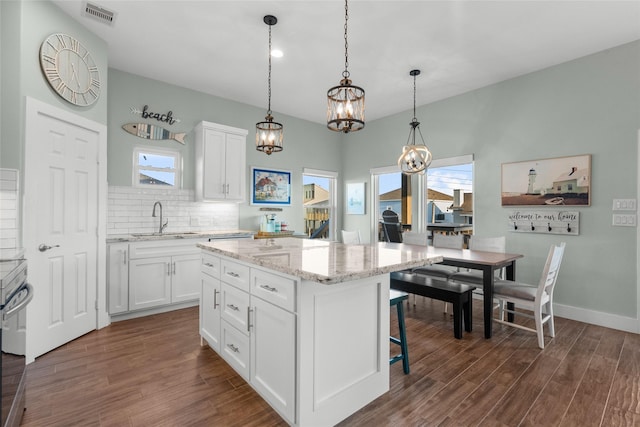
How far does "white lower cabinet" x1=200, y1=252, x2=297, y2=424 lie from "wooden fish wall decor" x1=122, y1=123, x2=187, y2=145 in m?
2.44

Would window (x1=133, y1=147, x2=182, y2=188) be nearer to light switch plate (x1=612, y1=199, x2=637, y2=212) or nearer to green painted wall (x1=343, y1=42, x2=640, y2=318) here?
green painted wall (x1=343, y1=42, x2=640, y2=318)

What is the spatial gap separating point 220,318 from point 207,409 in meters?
0.63

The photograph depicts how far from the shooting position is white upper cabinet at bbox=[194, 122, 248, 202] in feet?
14.0

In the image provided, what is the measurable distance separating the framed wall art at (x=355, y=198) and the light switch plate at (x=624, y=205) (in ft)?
12.0

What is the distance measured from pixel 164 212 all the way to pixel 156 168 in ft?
2.00

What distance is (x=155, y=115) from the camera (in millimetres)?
4121

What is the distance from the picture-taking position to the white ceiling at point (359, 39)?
2.71 m

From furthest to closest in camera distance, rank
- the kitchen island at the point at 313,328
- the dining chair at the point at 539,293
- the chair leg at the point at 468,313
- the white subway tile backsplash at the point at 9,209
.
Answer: the chair leg at the point at 468,313, the dining chair at the point at 539,293, the white subway tile backsplash at the point at 9,209, the kitchen island at the point at 313,328

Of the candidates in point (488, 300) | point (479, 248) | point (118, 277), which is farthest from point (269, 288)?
point (479, 248)

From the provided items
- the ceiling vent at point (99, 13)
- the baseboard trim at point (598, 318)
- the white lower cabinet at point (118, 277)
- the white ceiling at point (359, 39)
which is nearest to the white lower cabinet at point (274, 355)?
the white lower cabinet at point (118, 277)

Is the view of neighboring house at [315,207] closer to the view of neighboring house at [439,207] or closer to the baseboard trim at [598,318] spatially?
the view of neighboring house at [439,207]

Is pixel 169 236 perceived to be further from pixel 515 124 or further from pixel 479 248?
pixel 515 124

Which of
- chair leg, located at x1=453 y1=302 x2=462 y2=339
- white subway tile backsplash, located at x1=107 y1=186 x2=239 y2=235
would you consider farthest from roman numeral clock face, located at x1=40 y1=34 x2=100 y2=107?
chair leg, located at x1=453 y1=302 x2=462 y2=339

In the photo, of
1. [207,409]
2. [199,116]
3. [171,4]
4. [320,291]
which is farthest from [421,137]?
[207,409]
